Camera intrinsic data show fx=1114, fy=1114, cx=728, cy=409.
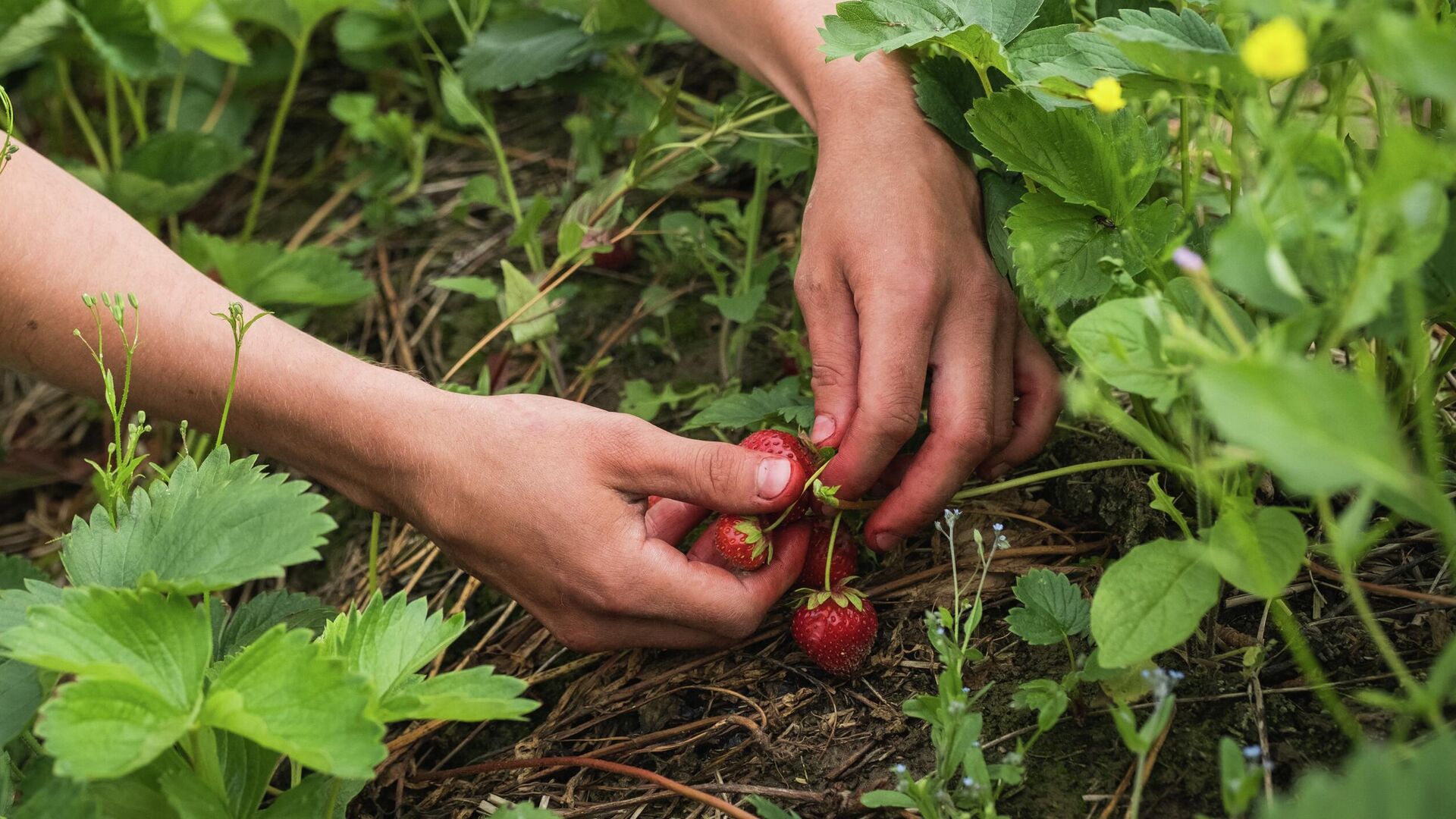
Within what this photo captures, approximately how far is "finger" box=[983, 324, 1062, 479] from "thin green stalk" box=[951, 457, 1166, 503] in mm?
37

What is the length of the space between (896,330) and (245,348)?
2.95 ft

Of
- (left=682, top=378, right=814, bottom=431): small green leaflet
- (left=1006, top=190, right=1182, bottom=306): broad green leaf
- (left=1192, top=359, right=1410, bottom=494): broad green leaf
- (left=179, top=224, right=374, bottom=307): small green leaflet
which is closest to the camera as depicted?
(left=1192, top=359, right=1410, bottom=494): broad green leaf

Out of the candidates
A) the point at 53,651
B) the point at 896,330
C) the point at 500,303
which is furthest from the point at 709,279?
the point at 53,651

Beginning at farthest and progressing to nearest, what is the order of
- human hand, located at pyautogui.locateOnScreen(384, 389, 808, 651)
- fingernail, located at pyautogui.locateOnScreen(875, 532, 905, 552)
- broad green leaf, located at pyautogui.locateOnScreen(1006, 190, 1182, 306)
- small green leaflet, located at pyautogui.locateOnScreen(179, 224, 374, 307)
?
small green leaflet, located at pyautogui.locateOnScreen(179, 224, 374, 307) < fingernail, located at pyautogui.locateOnScreen(875, 532, 905, 552) < human hand, located at pyautogui.locateOnScreen(384, 389, 808, 651) < broad green leaf, located at pyautogui.locateOnScreen(1006, 190, 1182, 306)

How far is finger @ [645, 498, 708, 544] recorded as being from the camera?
1606mm

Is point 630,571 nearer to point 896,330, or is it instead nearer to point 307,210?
point 896,330

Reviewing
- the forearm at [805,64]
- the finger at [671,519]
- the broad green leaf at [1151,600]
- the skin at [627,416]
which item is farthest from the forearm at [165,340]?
the broad green leaf at [1151,600]

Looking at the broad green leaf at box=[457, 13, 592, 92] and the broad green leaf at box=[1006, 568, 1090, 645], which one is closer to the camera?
the broad green leaf at box=[1006, 568, 1090, 645]

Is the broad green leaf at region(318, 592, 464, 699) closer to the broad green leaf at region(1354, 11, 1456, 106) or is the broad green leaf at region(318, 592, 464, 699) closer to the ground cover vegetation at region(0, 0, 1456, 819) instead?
the ground cover vegetation at region(0, 0, 1456, 819)

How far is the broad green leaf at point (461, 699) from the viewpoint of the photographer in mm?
1095

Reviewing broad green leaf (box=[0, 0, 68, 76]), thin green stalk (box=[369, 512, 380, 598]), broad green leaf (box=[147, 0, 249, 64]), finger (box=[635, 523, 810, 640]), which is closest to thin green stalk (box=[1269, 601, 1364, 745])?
finger (box=[635, 523, 810, 640])

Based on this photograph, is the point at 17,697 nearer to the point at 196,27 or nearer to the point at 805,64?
the point at 805,64

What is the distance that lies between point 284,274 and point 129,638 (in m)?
1.31

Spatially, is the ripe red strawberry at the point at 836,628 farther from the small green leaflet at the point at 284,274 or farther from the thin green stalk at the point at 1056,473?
the small green leaflet at the point at 284,274
